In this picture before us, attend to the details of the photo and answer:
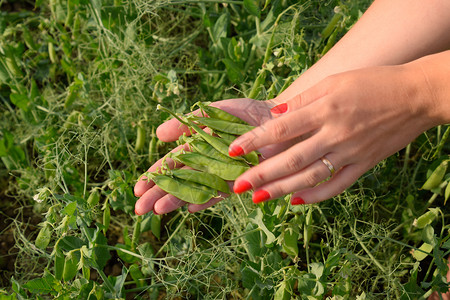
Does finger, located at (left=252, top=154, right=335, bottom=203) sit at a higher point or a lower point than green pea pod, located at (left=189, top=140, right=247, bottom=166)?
lower

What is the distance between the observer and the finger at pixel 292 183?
119 centimetres

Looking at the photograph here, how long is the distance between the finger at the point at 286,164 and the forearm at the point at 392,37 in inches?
14.7

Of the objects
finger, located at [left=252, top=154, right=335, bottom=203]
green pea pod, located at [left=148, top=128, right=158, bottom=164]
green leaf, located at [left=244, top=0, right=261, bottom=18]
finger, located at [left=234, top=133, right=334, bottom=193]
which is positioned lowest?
green pea pod, located at [left=148, top=128, right=158, bottom=164]

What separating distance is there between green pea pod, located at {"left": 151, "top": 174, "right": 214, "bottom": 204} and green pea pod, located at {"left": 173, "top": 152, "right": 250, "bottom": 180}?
0.20 ft

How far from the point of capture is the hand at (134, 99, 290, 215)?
53.0 inches

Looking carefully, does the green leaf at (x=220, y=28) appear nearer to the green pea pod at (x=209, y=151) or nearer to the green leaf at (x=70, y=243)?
the green pea pod at (x=209, y=151)

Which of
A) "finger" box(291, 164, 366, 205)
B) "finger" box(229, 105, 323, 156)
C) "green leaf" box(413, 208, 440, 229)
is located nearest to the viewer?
"finger" box(229, 105, 323, 156)

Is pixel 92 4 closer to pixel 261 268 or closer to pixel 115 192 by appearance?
pixel 115 192

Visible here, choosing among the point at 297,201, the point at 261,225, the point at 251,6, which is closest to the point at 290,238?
the point at 261,225

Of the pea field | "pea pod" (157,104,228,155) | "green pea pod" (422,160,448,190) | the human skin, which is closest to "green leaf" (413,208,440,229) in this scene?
the pea field

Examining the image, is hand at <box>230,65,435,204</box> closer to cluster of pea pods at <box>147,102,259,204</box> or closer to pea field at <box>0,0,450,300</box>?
cluster of pea pods at <box>147,102,259,204</box>

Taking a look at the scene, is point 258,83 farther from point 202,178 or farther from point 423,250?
point 423,250

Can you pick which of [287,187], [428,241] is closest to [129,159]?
[287,187]

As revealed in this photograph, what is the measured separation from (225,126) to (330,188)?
333mm
